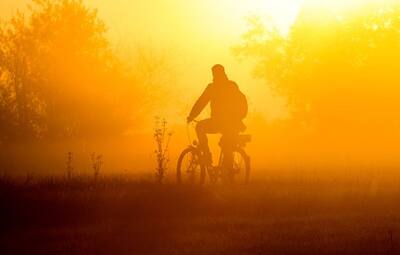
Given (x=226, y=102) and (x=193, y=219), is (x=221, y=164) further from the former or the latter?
(x=193, y=219)

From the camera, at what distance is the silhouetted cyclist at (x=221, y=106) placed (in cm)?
1709

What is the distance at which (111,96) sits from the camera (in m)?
46.3

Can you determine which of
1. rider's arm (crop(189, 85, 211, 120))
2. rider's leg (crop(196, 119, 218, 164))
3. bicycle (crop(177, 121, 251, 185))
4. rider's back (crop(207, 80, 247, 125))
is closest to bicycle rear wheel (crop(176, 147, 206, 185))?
bicycle (crop(177, 121, 251, 185))

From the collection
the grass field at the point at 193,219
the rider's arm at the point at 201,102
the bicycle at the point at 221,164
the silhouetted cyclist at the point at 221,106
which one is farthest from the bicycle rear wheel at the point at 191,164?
the grass field at the point at 193,219

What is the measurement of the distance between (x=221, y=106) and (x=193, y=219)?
4.98 metres

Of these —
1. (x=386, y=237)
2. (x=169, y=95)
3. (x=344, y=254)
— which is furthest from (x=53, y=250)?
(x=169, y=95)

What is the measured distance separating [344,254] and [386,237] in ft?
4.05

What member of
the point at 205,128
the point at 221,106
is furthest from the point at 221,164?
the point at 221,106

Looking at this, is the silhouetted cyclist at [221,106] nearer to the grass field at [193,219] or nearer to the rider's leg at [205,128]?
the rider's leg at [205,128]

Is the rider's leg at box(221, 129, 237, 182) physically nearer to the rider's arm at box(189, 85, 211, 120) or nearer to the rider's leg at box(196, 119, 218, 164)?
the rider's leg at box(196, 119, 218, 164)

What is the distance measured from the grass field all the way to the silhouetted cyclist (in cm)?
145

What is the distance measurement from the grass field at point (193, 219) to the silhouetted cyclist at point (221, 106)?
1449mm

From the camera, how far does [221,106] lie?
1709 centimetres

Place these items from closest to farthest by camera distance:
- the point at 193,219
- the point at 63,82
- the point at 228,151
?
the point at 193,219 < the point at 228,151 < the point at 63,82
